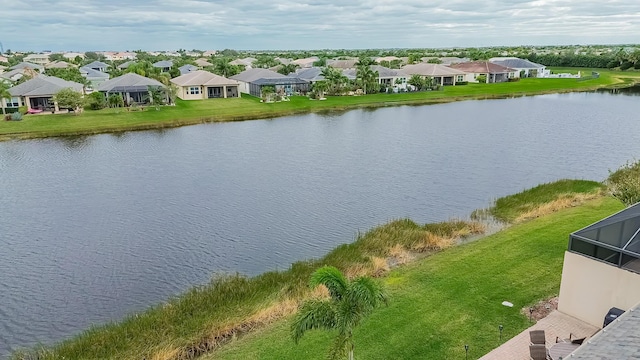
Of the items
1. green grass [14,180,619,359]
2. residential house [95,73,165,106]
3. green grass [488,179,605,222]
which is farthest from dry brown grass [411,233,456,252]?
residential house [95,73,165,106]

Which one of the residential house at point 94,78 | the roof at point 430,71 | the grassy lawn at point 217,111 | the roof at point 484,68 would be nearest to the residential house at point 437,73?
the roof at point 430,71

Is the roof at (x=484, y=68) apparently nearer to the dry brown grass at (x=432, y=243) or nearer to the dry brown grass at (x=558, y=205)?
the dry brown grass at (x=558, y=205)

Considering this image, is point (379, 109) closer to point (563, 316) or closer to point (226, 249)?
point (226, 249)

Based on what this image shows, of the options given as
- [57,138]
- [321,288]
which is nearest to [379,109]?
[57,138]

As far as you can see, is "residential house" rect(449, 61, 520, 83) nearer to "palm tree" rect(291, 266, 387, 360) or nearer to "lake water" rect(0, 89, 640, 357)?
"lake water" rect(0, 89, 640, 357)

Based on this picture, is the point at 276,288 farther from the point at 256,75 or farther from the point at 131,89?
the point at 256,75

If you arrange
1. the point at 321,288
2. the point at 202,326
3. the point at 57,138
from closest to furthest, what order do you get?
1. the point at 202,326
2. the point at 321,288
3. the point at 57,138

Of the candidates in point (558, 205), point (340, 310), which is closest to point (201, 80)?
point (558, 205)
